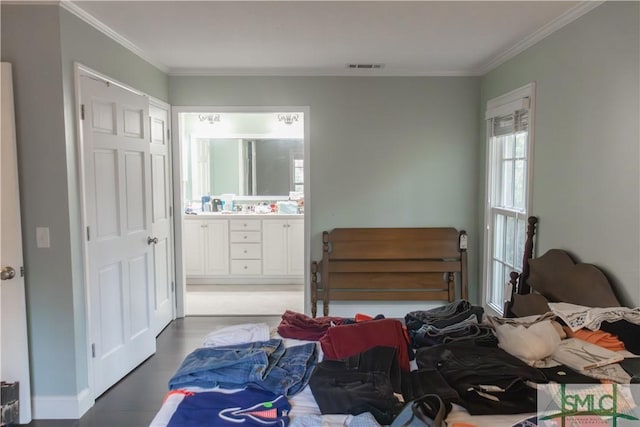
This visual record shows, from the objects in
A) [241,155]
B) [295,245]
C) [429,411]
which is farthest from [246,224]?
[429,411]

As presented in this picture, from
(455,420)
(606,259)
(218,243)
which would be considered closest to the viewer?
(455,420)

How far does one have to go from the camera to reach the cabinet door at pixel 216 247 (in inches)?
221

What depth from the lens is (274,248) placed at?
5645 millimetres

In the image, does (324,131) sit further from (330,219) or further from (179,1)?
(179,1)

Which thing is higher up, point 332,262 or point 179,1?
point 179,1

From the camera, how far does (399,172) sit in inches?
165

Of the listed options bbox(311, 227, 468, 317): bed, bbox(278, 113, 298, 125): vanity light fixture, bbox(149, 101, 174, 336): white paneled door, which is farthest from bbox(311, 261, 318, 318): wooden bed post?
bbox(278, 113, 298, 125): vanity light fixture

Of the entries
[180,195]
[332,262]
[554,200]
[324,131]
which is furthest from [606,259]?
[180,195]

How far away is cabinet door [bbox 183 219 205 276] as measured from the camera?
562 centimetres

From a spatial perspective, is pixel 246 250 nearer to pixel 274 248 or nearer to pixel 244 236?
pixel 244 236

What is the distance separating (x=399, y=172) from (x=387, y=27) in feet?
5.24

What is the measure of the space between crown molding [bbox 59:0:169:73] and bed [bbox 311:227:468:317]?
2182mm

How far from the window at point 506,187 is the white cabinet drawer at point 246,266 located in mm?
2861

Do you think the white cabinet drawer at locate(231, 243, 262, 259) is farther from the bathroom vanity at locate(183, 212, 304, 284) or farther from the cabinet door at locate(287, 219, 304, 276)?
the cabinet door at locate(287, 219, 304, 276)
